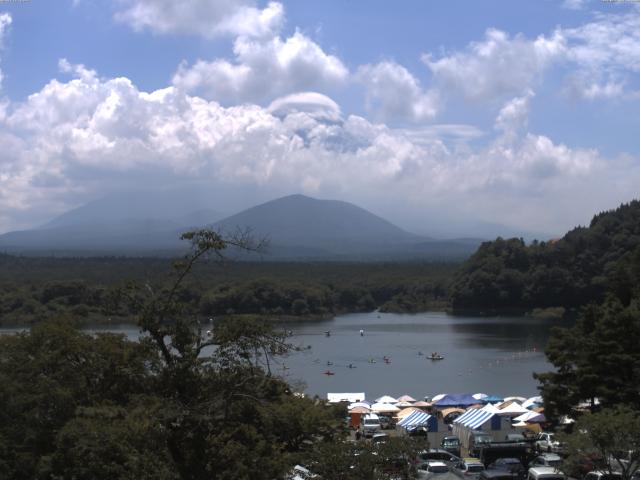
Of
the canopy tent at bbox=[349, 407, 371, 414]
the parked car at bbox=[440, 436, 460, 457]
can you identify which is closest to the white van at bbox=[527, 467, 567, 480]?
the parked car at bbox=[440, 436, 460, 457]

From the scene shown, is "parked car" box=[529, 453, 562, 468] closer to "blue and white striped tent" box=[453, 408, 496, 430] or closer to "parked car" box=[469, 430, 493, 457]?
"parked car" box=[469, 430, 493, 457]

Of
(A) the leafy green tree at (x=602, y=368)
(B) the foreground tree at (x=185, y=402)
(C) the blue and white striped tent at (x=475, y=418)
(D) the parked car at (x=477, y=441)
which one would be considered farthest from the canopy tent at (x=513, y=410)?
(B) the foreground tree at (x=185, y=402)

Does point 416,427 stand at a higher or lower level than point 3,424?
lower

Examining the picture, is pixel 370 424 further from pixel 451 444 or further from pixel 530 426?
pixel 530 426

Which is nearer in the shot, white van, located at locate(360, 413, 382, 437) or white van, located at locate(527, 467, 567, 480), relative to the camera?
white van, located at locate(527, 467, 567, 480)

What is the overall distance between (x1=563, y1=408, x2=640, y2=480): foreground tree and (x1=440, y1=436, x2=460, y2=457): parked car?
5695 millimetres

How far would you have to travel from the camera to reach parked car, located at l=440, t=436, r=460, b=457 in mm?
14780

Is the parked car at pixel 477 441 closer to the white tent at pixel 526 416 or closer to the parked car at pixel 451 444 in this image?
the parked car at pixel 451 444

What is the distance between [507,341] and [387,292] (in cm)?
2706

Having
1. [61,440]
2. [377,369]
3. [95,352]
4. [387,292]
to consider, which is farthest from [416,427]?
[387,292]

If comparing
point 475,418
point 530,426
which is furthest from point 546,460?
point 530,426

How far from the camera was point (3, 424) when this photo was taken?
23.8ft

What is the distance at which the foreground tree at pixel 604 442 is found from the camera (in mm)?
8539

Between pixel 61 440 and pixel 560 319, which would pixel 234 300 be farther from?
pixel 61 440
